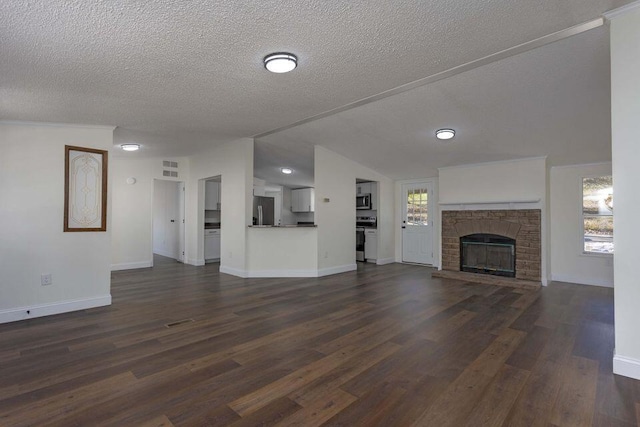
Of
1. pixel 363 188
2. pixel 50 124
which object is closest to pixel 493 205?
pixel 363 188

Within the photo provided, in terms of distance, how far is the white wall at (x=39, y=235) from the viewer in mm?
3557

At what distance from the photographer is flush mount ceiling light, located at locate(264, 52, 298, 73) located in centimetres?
261

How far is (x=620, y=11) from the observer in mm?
2242

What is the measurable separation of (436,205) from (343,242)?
2.32m

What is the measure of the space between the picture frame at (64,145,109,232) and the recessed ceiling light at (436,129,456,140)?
4.58m

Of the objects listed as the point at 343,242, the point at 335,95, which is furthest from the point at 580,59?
the point at 343,242

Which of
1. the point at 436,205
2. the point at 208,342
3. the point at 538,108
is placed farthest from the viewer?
the point at 436,205

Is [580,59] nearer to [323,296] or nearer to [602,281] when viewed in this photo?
[323,296]

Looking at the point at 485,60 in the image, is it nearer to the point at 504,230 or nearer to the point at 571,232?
the point at 504,230

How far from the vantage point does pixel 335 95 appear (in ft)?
11.9

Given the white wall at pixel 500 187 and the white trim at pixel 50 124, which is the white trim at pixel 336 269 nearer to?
the white wall at pixel 500 187

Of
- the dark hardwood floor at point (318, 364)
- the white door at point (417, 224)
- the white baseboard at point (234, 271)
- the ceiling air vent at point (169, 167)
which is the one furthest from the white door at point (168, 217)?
the white door at point (417, 224)

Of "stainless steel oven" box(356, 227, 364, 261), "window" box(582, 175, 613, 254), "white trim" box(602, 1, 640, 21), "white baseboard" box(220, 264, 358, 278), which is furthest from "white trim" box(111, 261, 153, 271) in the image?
"window" box(582, 175, 613, 254)

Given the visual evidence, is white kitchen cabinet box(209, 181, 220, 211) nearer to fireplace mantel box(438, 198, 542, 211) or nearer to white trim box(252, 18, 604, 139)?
white trim box(252, 18, 604, 139)
